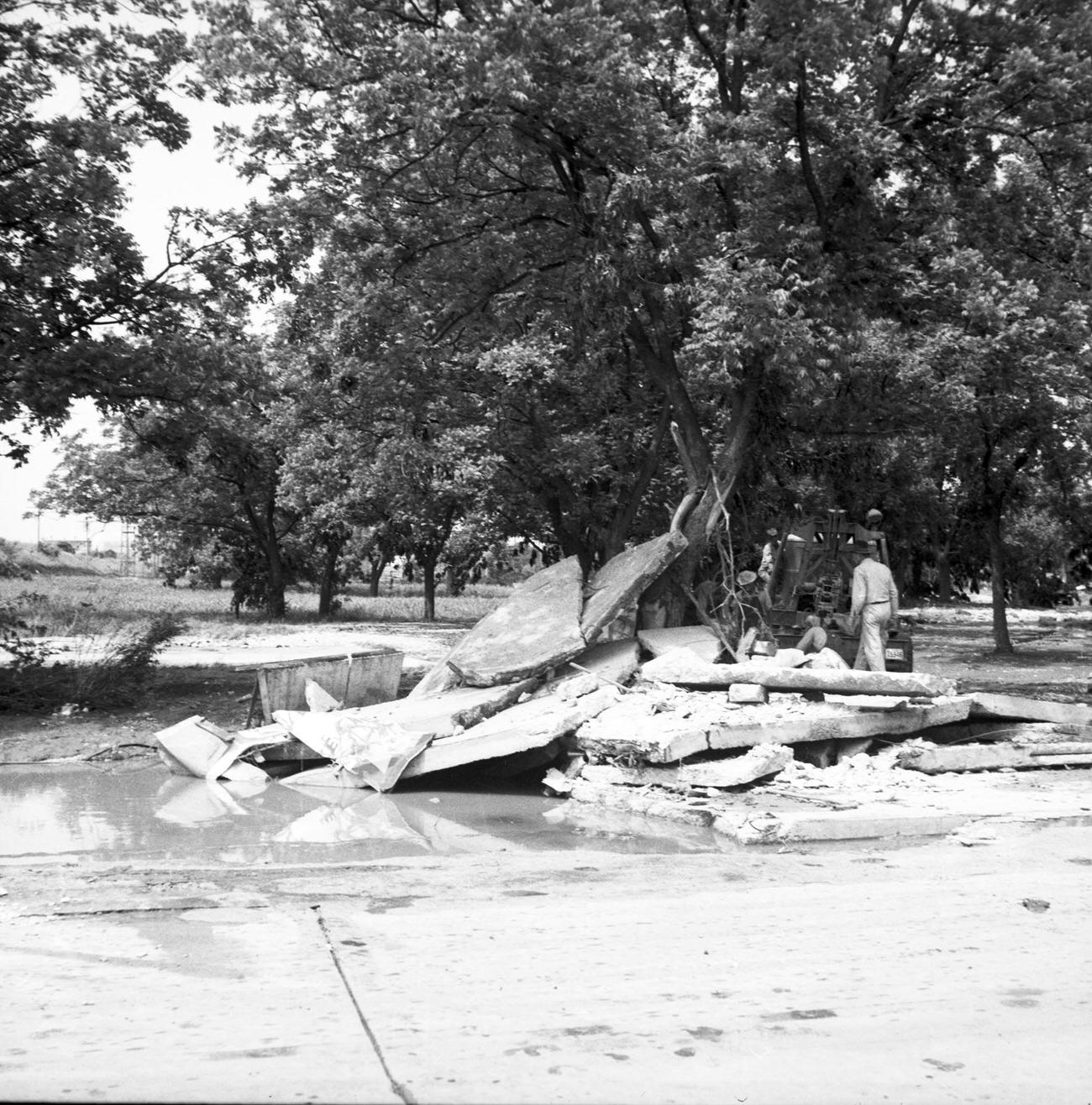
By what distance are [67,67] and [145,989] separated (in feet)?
42.8

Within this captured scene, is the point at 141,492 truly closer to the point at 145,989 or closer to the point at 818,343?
the point at 818,343

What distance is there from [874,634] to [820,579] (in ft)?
10.0

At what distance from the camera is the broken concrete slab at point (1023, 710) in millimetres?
10836

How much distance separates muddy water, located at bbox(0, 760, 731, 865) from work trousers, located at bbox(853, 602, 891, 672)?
4.19m

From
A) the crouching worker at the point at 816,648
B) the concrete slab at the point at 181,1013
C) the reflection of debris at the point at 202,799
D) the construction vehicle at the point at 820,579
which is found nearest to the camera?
the concrete slab at the point at 181,1013

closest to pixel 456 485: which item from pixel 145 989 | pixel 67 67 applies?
pixel 67 67

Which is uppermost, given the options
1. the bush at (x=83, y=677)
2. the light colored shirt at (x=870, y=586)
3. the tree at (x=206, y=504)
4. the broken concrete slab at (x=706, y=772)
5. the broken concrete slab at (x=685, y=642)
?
the tree at (x=206, y=504)

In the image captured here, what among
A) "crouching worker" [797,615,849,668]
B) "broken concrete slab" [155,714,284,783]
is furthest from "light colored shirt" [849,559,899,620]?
"broken concrete slab" [155,714,284,783]

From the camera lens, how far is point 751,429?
15.1 m

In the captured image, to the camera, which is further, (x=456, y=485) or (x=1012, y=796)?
(x=456, y=485)

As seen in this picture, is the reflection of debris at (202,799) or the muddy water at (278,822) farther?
the reflection of debris at (202,799)

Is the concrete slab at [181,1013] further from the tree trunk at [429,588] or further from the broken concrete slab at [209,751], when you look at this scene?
the tree trunk at [429,588]

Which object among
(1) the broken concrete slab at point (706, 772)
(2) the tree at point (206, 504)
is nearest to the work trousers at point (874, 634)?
(1) the broken concrete slab at point (706, 772)

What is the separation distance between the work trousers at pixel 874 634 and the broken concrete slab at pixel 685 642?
1508 millimetres
